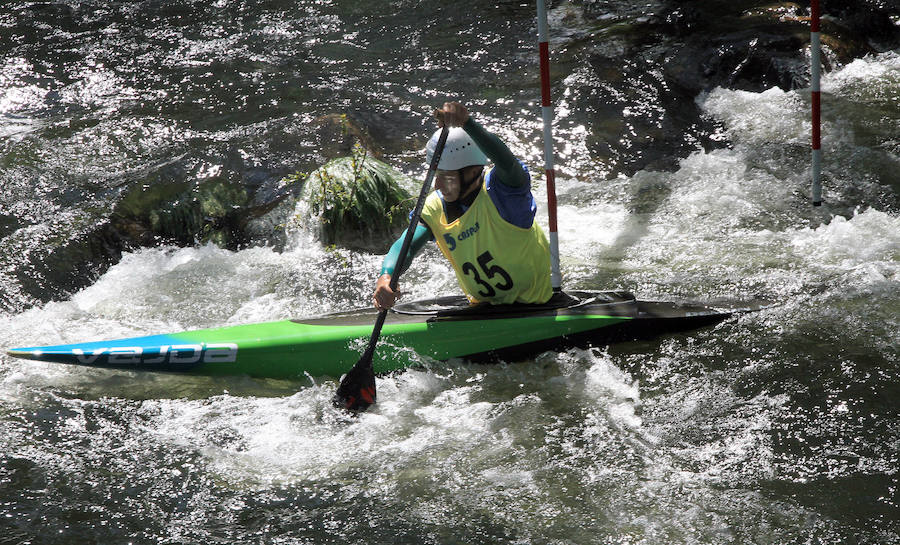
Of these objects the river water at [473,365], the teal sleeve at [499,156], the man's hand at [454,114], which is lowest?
the river water at [473,365]

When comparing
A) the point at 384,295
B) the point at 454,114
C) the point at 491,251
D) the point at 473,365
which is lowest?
the point at 473,365

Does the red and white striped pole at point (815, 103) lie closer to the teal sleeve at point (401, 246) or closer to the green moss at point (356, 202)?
the green moss at point (356, 202)

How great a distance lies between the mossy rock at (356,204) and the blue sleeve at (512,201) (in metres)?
1.94

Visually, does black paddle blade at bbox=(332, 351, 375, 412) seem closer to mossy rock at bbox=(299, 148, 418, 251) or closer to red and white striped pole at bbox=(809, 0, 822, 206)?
mossy rock at bbox=(299, 148, 418, 251)

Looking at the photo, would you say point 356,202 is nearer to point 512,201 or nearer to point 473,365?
point 473,365

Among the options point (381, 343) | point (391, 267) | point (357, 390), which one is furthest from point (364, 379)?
point (391, 267)

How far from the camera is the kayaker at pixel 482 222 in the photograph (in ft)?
11.4

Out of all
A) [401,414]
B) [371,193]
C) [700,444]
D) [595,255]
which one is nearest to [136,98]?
[371,193]

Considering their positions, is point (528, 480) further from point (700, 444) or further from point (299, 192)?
point (299, 192)

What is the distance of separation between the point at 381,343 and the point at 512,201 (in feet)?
3.15

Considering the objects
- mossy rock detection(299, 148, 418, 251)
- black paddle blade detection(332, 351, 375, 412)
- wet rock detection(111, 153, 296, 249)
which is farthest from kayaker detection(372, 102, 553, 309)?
wet rock detection(111, 153, 296, 249)

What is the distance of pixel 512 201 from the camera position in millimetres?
3520

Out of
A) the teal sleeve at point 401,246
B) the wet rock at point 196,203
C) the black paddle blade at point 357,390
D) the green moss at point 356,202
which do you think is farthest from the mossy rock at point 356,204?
the black paddle blade at point 357,390

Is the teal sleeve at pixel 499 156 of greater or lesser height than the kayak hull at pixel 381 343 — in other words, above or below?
above
